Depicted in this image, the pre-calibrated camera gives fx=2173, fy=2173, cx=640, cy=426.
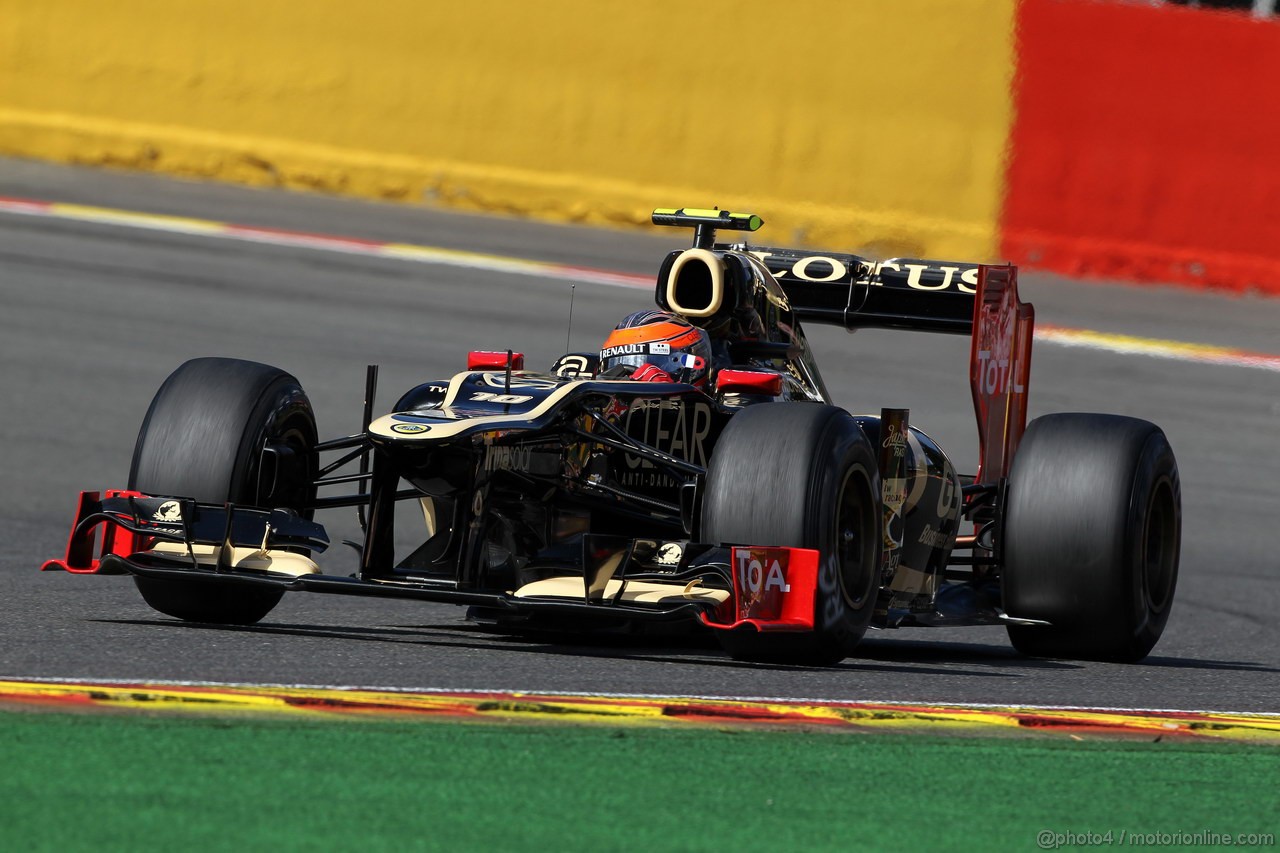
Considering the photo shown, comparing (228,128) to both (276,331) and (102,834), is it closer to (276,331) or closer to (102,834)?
(276,331)

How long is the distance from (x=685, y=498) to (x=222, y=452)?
165 centimetres

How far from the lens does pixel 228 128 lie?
18.2 meters

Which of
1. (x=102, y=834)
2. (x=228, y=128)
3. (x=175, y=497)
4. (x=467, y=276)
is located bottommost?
(x=102, y=834)

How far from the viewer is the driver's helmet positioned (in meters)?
8.25

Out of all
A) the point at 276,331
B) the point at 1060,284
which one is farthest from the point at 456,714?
the point at 1060,284

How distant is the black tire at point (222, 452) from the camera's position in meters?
7.55

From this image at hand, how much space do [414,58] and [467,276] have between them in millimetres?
2109

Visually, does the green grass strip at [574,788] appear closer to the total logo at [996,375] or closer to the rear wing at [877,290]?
the total logo at [996,375]

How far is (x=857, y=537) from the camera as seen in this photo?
7598 millimetres

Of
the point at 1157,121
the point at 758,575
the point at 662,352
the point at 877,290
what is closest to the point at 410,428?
the point at 758,575

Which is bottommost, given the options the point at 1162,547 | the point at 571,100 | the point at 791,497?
the point at 1162,547

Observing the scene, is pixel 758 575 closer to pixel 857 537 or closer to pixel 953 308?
pixel 857 537

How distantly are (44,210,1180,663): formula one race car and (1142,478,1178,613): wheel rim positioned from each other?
1 cm

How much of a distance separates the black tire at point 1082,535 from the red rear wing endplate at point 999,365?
1.99ft
